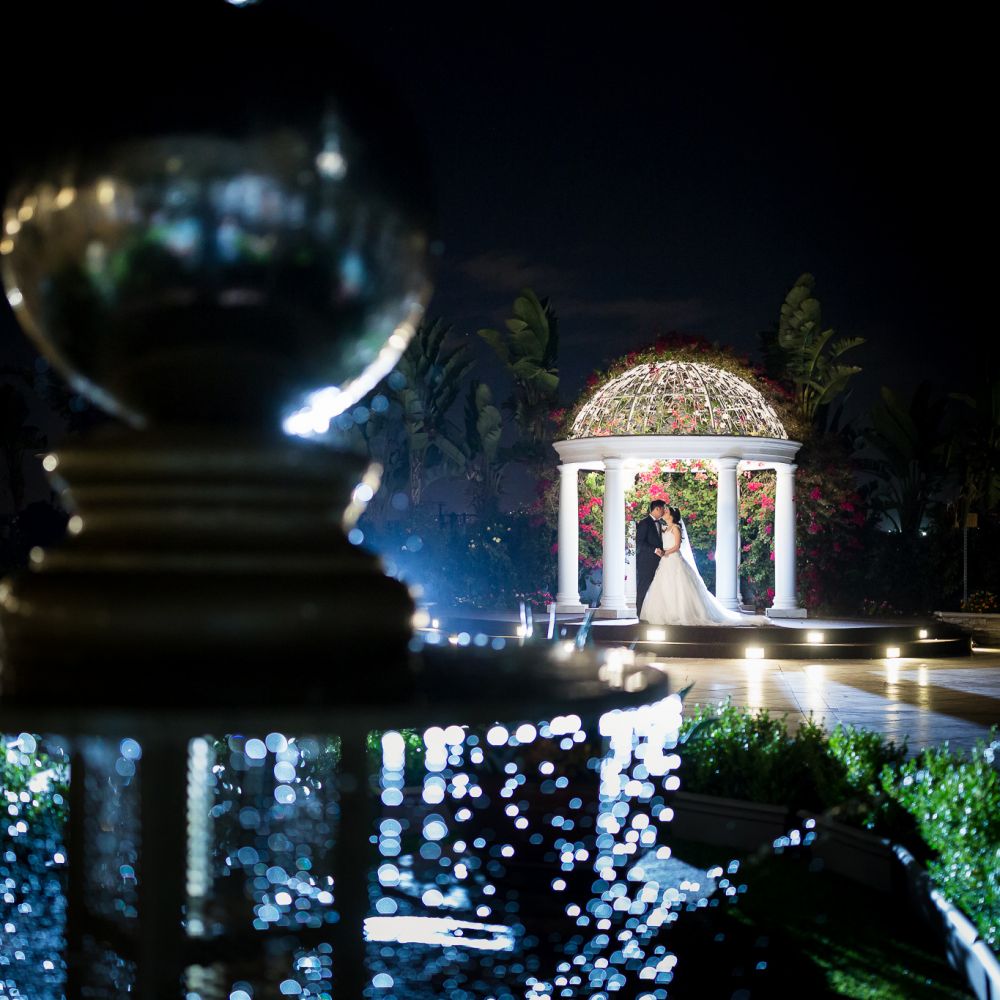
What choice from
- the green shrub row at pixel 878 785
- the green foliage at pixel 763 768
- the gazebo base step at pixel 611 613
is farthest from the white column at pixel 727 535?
the green foliage at pixel 763 768

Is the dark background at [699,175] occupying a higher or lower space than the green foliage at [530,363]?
higher

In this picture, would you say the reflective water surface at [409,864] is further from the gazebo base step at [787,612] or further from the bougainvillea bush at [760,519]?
the bougainvillea bush at [760,519]

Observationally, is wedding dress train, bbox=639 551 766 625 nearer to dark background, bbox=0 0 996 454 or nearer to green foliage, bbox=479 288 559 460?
green foliage, bbox=479 288 559 460

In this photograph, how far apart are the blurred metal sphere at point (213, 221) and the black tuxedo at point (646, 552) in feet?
62.7

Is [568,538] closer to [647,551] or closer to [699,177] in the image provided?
[647,551]

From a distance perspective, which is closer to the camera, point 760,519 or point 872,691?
point 872,691

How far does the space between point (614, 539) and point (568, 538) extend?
1.39 metres

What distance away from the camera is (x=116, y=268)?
2.21 m

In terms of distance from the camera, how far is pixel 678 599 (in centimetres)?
2136

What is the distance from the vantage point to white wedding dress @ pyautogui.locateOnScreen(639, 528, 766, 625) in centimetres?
2131

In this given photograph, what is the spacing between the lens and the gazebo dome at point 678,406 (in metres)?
23.5

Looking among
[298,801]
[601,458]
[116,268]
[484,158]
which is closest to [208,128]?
[116,268]

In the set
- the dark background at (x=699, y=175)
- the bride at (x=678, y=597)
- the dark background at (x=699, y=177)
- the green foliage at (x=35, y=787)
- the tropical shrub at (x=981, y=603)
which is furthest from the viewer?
the dark background at (x=699, y=177)

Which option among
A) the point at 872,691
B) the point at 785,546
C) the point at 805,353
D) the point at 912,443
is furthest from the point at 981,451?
the point at 872,691
